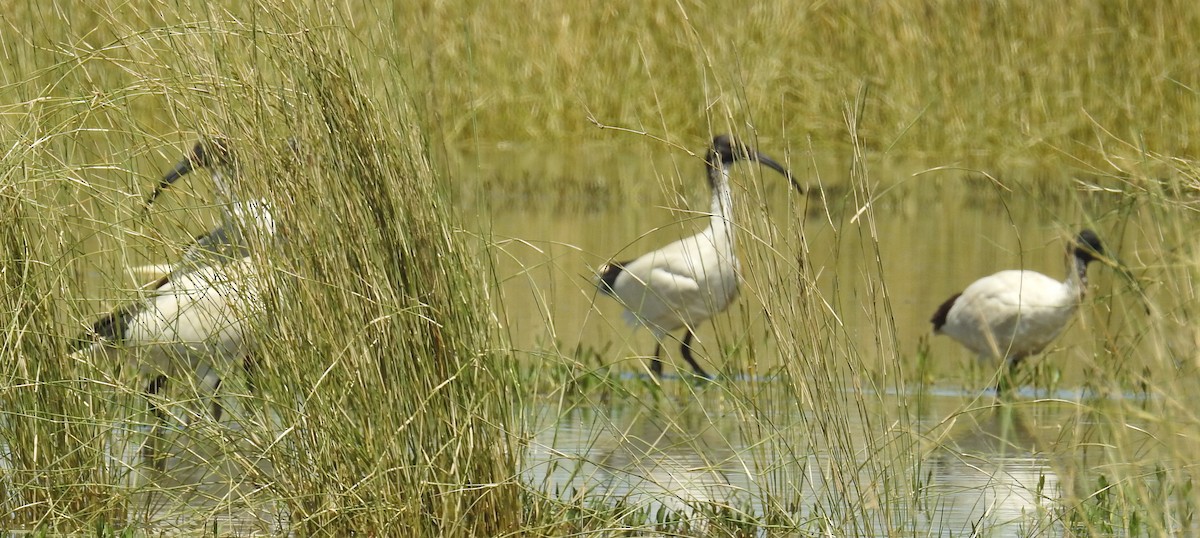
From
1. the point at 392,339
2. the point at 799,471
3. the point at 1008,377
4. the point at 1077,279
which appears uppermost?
the point at 1077,279

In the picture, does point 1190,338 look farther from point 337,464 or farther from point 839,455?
point 337,464

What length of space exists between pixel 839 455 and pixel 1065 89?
1481 cm

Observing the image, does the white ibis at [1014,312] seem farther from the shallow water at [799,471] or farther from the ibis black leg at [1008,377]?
the shallow water at [799,471]

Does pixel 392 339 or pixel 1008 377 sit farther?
pixel 1008 377

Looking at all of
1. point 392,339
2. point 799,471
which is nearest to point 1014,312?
point 799,471

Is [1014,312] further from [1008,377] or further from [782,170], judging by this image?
[782,170]

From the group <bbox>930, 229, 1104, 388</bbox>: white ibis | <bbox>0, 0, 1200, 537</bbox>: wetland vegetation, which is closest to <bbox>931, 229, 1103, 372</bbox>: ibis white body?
<bbox>930, 229, 1104, 388</bbox>: white ibis

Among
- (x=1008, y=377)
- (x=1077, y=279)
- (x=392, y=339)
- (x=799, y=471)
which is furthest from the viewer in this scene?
(x=1077, y=279)

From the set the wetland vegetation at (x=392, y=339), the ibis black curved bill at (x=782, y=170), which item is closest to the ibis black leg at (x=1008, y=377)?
the ibis black curved bill at (x=782, y=170)

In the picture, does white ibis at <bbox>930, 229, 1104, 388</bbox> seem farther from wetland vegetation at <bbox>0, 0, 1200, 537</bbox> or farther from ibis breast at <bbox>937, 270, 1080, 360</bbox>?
wetland vegetation at <bbox>0, 0, 1200, 537</bbox>

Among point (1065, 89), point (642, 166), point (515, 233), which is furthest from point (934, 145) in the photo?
point (515, 233)

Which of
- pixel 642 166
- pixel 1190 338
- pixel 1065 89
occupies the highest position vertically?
pixel 1065 89

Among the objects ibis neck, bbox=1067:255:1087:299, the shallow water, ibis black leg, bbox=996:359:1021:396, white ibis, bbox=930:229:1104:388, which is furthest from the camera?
white ibis, bbox=930:229:1104:388

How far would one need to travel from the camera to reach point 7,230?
404cm
